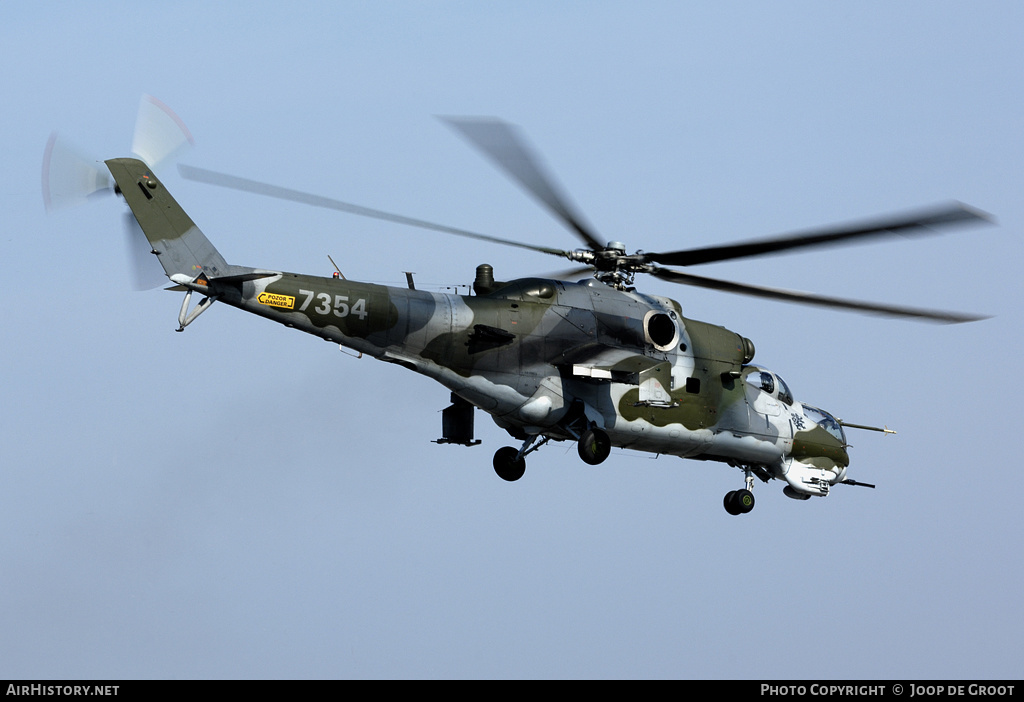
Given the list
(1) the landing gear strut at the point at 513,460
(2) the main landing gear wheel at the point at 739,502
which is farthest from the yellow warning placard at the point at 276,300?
(2) the main landing gear wheel at the point at 739,502

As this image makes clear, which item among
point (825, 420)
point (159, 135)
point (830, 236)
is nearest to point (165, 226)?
point (159, 135)

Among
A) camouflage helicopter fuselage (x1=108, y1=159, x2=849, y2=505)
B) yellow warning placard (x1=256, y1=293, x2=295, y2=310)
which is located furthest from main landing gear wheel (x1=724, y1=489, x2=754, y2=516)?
yellow warning placard (x1=256, y1=293, x2=295, y2=310)

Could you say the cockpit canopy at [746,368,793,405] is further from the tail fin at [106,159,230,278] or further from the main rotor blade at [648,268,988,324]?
the tail fin at [106,159,230,278]

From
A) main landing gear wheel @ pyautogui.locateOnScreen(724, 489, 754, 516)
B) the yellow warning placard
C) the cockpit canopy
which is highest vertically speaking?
the cockpit canopy

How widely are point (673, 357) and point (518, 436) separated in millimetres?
4264

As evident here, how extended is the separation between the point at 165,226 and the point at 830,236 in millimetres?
13065

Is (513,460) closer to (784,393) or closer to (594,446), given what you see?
(594,446)

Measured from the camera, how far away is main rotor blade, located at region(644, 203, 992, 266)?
76.1ft

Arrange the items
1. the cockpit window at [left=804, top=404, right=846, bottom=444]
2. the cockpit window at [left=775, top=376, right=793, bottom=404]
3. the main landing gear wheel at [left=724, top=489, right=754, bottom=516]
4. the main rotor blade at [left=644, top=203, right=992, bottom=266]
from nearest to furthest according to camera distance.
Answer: the main rotor blade at [left=644, top=203, right=992, bottom=266]
the main landing gear wheel at [left=724, top=489, right=754, bottom=516]
the cockpit window at [left=775, top=376, right=793, bottom=404]
the cockpit window at [left=804, top=404, right=846, bottom=444]

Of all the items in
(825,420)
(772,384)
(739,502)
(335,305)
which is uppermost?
(772,384)

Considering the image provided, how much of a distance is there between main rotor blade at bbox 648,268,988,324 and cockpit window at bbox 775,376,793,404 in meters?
5.42

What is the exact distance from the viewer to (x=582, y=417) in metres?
29.1

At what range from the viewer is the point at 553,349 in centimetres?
2884
